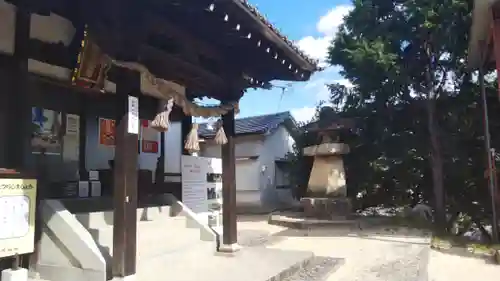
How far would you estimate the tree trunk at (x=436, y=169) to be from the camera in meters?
11.2

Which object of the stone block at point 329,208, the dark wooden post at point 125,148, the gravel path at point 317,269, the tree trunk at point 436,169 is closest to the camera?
the dark wooden post at point 125,148

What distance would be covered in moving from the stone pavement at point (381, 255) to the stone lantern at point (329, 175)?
1080mm

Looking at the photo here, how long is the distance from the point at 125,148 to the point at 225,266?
228cm

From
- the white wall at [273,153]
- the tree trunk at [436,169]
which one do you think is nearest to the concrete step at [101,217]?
the tree trunk at [436,169]

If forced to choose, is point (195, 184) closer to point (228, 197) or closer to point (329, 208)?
point (228, 197)

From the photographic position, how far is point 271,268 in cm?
561

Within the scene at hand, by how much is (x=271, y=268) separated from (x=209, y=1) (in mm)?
3504

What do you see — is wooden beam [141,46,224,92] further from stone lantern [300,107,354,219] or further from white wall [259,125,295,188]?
white wall [259,125,295,188]

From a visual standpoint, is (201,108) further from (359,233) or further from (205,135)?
(205,135)

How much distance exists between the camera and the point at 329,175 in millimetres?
12555

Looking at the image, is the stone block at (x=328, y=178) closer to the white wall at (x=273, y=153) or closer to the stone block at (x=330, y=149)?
the stone block at (x=330, y=149)

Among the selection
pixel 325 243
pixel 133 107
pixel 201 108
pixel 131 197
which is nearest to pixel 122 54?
pixel 133 107

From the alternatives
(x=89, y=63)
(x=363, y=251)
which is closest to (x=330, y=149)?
(x=363, y=251)

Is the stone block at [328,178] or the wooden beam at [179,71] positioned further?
the stone block at [328,178]
